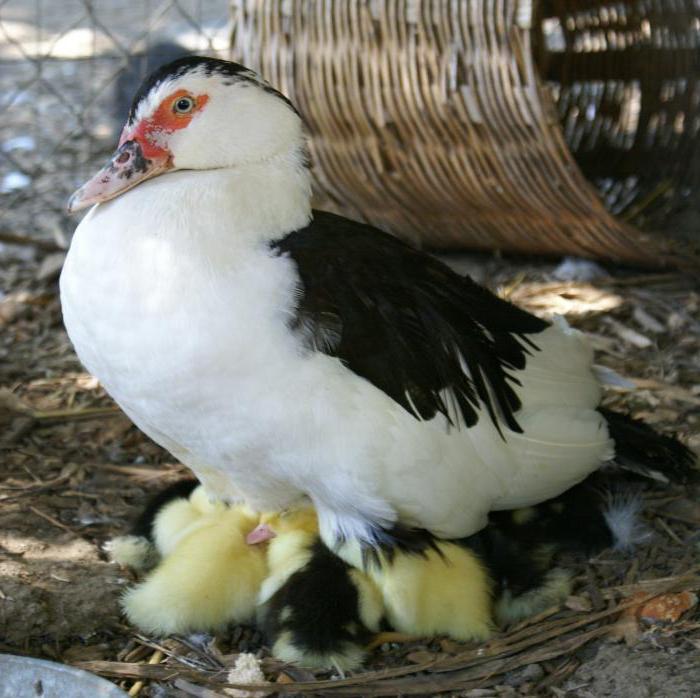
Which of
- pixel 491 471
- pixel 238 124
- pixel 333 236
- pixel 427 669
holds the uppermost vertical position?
pixel 238 124

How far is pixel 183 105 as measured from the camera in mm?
2016

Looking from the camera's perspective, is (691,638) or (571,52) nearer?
(691,638)

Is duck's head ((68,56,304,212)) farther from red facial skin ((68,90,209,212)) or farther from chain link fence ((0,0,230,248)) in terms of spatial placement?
chain link fence ((0,0,230,248))

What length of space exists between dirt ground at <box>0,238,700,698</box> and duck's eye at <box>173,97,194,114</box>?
926 mm

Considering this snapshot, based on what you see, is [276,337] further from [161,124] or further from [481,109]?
[481,109]

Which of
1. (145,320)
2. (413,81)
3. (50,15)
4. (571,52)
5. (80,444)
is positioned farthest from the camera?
(50,15)

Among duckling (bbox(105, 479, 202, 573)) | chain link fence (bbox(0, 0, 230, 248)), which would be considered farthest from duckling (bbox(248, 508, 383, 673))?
chain link fence (bbox(0, 0, 230, 248))

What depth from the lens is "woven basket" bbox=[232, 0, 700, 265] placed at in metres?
3.04

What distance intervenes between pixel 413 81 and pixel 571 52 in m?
0.93

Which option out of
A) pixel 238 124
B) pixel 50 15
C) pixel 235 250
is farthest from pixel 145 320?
pixel 50 15

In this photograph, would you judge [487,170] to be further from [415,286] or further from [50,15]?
[50,15]

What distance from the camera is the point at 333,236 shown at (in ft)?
6.91

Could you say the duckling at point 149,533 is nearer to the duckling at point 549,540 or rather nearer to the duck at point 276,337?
the duck at point 276,337

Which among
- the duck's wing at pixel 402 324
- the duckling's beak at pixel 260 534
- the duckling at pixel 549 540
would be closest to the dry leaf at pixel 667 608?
the duckling at pixel 549 540
